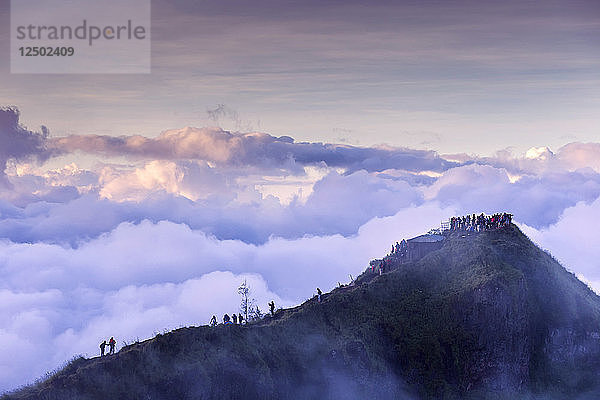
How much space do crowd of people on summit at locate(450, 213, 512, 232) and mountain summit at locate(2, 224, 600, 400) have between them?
8.45ft

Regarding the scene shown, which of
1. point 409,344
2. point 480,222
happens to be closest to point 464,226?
point 480,222

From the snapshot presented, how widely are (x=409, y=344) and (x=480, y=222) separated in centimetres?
3972

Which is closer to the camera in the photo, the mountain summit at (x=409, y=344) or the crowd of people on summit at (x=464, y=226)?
the mountain summit at (x=409, y=344)

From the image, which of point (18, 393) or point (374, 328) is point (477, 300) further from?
point (18, 393)

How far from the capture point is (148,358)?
98.8m

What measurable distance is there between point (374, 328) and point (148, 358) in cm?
4187

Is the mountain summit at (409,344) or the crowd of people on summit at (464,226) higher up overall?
the crowd of people on summit at (464,226)

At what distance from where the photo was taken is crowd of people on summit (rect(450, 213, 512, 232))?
498 feet

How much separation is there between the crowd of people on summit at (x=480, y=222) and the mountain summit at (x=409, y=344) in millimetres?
2574

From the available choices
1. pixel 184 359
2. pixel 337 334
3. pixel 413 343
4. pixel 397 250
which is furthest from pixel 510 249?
pixel 184 359

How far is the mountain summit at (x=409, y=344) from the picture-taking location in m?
99.6

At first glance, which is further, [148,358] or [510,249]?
[510,249]

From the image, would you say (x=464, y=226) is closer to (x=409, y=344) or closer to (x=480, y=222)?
(x=480, y=222)

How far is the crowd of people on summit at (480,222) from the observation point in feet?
498
